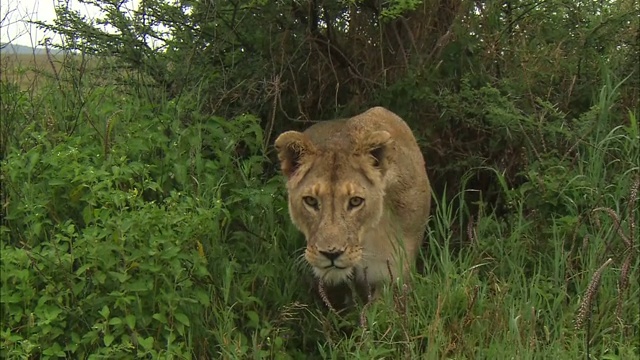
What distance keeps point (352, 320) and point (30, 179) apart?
2.02 m

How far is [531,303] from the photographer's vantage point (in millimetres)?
4379

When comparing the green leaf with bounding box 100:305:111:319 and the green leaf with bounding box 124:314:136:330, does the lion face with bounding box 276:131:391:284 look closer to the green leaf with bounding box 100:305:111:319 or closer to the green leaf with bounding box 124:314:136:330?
the green leaf with bounding box 124:314:136:330

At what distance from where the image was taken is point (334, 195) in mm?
4586

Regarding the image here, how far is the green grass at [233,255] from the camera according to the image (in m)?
4.07

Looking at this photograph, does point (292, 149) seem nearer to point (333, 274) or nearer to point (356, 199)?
point (356, 199)

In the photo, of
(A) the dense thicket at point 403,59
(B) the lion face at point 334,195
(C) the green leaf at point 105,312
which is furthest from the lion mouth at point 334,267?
(A) the dense thicket at point 403,59

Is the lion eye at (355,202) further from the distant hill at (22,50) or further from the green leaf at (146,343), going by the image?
the distant hill at (22,50)

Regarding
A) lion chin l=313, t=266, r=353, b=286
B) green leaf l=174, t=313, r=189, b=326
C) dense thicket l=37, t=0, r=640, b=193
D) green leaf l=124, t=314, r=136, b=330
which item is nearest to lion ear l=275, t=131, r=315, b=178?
lion chin l=313, t=266, r=353, b=286

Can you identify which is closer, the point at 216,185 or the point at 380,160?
the point at 380,160

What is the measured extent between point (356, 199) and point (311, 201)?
0.26m

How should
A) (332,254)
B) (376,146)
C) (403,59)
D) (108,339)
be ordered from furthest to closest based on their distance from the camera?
(403,59), (376,146), (332,254), (108,339)

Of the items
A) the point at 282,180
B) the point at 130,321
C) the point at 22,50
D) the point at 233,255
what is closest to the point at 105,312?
the point at 130,321

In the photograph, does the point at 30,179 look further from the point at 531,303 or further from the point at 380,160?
the point at 531,303

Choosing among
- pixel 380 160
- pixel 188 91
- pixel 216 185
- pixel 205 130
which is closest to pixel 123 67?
pixel 188 91
